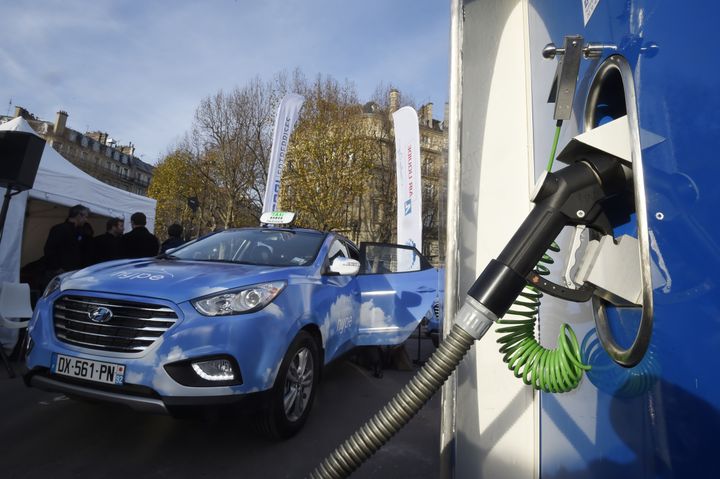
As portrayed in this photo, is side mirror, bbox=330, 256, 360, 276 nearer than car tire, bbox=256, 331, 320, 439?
No

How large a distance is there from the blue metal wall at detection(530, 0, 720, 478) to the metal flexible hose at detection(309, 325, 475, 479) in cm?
32

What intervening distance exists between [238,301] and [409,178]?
853cm

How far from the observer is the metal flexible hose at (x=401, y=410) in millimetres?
873

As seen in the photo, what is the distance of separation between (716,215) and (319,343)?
318 centimetres

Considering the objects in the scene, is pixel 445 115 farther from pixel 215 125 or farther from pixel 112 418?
pixel 215 125

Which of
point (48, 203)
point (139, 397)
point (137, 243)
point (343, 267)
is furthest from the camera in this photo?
point (48, 203)

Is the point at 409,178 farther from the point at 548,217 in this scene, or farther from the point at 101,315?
the point at 548,217

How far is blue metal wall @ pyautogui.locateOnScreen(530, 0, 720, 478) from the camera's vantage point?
0.57m

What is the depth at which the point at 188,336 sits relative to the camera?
2.47 m

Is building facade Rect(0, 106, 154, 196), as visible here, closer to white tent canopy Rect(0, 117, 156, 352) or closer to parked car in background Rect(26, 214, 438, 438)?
white tent canopy Rect(0, 117, 156, 352)

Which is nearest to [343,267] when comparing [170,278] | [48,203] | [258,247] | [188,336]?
[258,247]

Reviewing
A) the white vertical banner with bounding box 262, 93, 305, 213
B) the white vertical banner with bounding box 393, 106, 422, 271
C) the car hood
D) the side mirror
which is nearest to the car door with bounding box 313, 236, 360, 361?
the side mirror

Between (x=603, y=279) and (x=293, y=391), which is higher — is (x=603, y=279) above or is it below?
above

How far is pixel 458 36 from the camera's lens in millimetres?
1362
